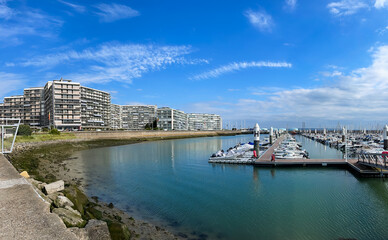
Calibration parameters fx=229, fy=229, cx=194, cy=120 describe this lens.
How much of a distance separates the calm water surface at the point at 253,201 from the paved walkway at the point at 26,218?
692cm

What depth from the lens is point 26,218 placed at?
715 centimetres

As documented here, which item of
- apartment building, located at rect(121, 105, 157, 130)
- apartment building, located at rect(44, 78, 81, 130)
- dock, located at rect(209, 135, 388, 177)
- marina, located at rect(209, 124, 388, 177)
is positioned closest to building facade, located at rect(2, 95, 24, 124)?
apartment building, located at rect(44, 78, 81, 130)

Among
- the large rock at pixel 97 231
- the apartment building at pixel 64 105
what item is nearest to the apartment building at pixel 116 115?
the apartment building at pixel 64 105

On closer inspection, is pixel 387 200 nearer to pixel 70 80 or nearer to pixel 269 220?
pixel 269 220

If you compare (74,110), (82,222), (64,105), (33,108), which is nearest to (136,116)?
(33,108)

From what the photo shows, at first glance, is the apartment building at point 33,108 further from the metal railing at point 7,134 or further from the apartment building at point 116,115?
the metal railing at point 7,134

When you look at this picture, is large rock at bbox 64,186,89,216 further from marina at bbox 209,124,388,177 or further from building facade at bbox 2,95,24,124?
building facade at bbox 2,95,24,124

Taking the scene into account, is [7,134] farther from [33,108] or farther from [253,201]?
[33,108]

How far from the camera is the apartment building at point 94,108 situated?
355 ft

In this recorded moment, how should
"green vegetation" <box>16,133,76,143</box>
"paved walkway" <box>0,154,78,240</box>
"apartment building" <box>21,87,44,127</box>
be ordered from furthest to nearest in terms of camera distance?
"apartment building" <box>21,87,44,127</box> → "green vegetation" <box>16,133,76,143</box> → "paved walkway" <box>0,154,78,240</box>

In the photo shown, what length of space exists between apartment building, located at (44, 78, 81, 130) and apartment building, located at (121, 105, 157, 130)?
77064mm

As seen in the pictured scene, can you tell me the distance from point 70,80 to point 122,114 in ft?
243

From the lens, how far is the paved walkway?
20.3ft

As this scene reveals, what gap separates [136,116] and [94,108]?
62933 millimetres
